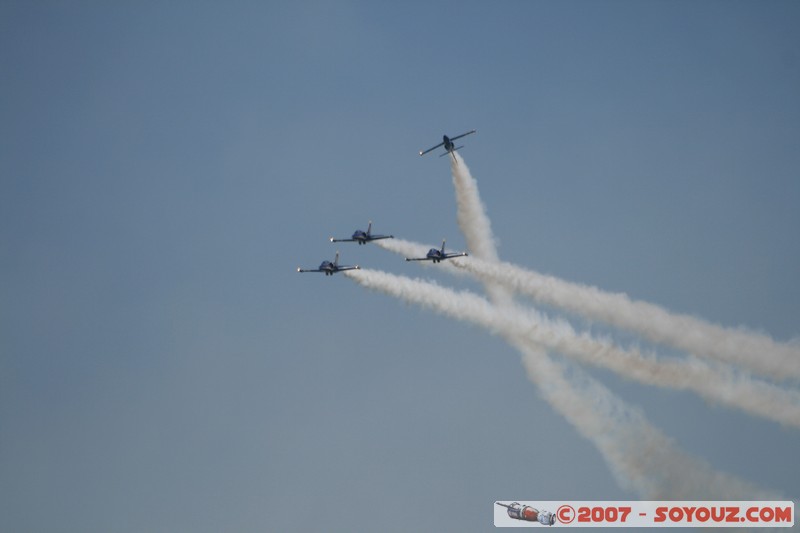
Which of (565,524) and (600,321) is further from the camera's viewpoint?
(600,321)

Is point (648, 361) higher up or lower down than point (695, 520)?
higher up

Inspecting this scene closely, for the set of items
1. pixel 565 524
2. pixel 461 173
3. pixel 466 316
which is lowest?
pixel 565 524

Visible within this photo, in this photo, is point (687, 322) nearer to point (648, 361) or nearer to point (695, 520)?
point (648, 361)

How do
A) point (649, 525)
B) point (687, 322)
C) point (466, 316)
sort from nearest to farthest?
point (649, 525) < point (687, 322) < point (466, 316)

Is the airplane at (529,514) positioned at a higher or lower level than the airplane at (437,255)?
lower

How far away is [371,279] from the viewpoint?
16138 centimetres

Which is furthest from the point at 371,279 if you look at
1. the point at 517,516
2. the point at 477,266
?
the point at 517,516

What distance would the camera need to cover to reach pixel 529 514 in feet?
445

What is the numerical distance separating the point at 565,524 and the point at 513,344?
2152 cm

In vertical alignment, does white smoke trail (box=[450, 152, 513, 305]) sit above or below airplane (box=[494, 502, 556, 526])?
above

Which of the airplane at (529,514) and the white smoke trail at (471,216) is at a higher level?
the white smoke trail at (471,216)

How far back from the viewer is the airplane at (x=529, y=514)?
135 metres

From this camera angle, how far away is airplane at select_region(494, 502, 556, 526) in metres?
135

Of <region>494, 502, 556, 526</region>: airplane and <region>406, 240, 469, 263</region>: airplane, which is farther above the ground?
<region>406, 240, 469, 263</region>: airplane
